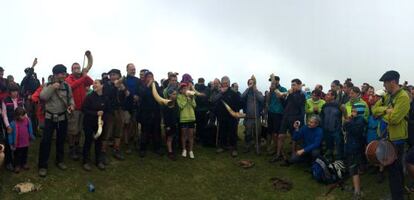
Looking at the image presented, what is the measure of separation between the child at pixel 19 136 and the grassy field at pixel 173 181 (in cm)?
35

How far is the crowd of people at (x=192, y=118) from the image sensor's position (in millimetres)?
10383

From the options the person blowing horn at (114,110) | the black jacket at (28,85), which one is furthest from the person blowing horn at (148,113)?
the black jacket at (28,85)

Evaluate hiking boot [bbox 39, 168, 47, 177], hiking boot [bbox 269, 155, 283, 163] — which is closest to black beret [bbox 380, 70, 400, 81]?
hiking boot [bbox 269, 155, 283, 163]

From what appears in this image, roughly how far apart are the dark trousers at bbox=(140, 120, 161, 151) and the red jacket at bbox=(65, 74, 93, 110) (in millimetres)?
2061

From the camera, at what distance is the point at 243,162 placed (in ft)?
42.5

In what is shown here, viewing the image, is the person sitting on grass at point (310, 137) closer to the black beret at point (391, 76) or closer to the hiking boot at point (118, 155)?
the black beret at point (391, 76)

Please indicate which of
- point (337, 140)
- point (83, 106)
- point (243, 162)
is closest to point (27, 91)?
point (83, 106)

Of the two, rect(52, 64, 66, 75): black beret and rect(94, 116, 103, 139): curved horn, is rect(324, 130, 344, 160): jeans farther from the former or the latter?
rect(52, 64, 66, 75): black beret

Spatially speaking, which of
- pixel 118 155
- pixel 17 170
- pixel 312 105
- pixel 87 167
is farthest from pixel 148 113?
pixel 312 105

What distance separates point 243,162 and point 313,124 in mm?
2494

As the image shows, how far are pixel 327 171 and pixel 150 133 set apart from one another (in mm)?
5337

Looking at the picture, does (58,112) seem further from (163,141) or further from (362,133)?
(362,133)

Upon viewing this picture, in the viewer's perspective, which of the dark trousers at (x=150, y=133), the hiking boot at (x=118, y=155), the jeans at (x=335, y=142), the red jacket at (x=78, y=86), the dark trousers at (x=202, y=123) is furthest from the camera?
the dark trousers at (x=202, y=123)

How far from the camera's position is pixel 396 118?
865 centimetres
